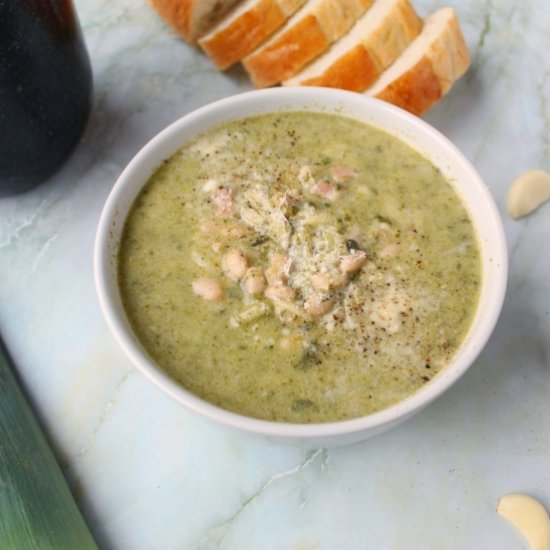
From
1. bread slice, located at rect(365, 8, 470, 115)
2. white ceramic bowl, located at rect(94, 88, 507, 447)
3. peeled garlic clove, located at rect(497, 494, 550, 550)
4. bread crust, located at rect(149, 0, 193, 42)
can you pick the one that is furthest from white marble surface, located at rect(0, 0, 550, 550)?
bread crust, located at rect(149, 0, 193, 42)

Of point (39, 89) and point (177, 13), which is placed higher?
point (39, 89)

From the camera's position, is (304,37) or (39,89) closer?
(39,89)

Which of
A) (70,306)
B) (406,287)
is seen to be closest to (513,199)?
(406,287)

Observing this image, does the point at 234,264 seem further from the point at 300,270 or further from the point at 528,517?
the point at 528,517

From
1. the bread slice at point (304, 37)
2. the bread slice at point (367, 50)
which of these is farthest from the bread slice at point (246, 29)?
the bread slice at point (367, 50)

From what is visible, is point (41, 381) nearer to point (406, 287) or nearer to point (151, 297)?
point (151, 297)

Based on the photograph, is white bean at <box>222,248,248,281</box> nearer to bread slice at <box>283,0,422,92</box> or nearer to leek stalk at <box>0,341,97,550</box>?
leek stalk at <box>0,341,97,550</box>

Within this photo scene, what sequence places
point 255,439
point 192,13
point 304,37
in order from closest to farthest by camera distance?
point 255,439 < point 304,37 < point 192,13

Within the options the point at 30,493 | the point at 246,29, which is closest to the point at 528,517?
the point at 30,493
